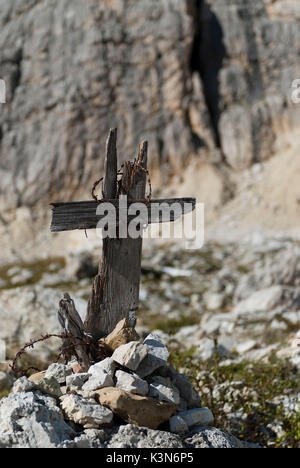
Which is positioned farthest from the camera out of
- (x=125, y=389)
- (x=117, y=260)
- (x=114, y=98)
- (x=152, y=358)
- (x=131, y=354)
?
(x=114, y=98)

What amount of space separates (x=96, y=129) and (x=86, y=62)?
Result: 2.80 metres

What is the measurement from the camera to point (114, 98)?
23562 millimetres

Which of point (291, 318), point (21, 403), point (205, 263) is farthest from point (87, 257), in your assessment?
point (21, 403)

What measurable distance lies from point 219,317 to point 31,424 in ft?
25.5

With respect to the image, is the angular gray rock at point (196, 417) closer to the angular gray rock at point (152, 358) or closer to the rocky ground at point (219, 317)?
the angular gray rock at point (152, 358)

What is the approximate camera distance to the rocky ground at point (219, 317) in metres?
6.50

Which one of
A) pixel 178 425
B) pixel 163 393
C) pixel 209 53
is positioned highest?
pixel 209 53

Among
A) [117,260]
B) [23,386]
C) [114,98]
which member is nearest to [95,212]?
[117,260]

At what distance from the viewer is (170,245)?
18.1 metres

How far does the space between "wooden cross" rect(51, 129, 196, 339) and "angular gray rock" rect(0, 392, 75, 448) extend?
1.02m

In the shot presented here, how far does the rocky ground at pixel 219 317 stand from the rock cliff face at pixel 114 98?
6021 millimetres

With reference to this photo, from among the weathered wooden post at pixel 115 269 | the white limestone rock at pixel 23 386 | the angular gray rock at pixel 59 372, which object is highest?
the weathered wooden post at pixel 115 269

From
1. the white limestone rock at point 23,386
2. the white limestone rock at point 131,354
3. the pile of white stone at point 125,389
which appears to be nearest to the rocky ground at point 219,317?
the pile of white stone at point 125,389

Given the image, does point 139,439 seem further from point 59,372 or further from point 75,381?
point 59,372
